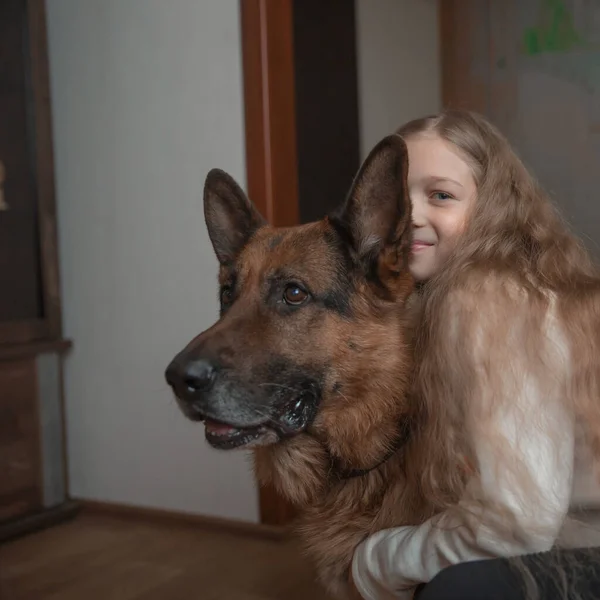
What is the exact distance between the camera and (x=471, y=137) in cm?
145

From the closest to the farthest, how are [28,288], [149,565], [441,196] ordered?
[441,196]
[149,565]
[28,288]

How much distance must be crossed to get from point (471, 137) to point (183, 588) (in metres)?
1.40

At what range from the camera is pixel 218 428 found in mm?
1248

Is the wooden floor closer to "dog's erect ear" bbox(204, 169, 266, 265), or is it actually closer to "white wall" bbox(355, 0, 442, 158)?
"dog's erect ear" bbox(204, 169, 266, 265)

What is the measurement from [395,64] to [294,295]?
197cm

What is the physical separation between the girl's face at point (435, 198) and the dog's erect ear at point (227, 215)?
34 centimetres

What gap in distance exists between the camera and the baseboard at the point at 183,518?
233 centimetres

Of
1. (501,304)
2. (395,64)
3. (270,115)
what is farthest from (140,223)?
(501,304)

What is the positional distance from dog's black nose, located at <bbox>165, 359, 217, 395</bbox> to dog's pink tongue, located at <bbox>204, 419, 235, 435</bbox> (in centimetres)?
9

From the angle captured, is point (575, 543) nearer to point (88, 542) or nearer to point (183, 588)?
point (183, 588)

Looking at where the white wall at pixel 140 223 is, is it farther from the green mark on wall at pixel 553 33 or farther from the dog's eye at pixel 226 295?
the green mark on wall at pixel 553 33

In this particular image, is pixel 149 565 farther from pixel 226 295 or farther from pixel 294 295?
pixel 294 295

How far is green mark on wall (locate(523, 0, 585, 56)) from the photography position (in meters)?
2.91

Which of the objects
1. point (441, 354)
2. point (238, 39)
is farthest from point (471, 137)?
point (238, 39)
